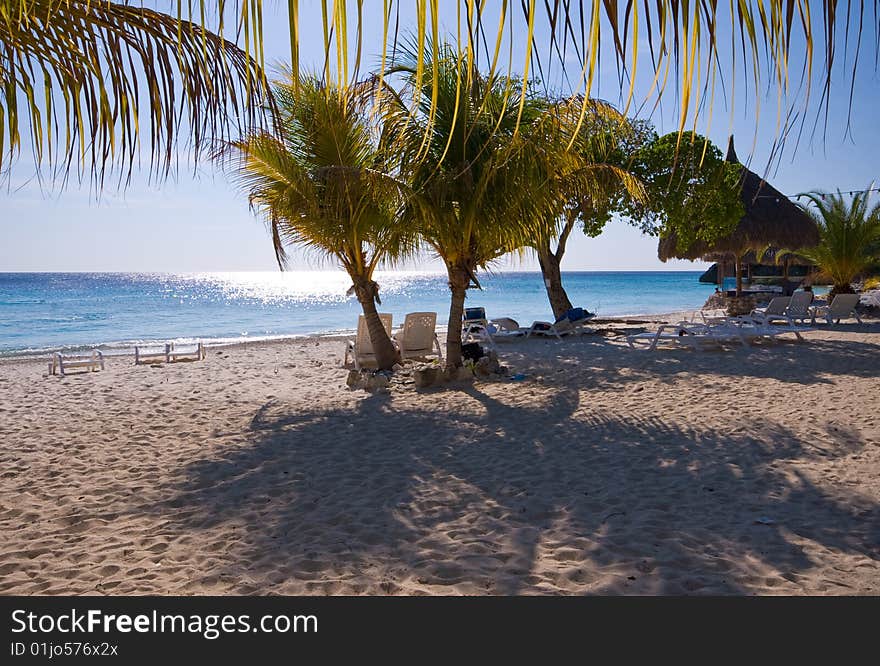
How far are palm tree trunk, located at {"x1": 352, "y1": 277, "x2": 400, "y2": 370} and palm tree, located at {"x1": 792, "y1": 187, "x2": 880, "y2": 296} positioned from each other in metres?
14.6

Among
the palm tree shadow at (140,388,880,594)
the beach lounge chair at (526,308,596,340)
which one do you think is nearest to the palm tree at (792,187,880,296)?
the beach lounge chair at (526,308,596,340)

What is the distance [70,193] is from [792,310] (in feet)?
53.0

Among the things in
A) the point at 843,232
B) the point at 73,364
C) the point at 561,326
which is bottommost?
the point at 73,364

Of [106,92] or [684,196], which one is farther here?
[684,196]

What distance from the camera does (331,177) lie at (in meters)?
7.32

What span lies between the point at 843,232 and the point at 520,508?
1781cm

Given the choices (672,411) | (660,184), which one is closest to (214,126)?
(672,411)

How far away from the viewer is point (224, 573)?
2969 millimetres

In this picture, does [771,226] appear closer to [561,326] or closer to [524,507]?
[561,326]

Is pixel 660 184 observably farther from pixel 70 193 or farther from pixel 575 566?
pixel 70 193

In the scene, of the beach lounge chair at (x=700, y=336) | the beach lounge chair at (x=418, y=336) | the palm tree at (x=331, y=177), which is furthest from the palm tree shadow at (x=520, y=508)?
the beach lounge chair at (x=700, y=336)

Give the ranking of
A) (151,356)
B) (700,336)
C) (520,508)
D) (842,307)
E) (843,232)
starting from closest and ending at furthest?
(520,508) → (700,336) → (151,356) → (842,307) → (843,232)

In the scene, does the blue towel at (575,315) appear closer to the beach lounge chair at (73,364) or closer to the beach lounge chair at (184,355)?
the beach lounge chair at (184,355)

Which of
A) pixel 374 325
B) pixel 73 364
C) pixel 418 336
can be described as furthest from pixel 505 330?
pixel 73 364
